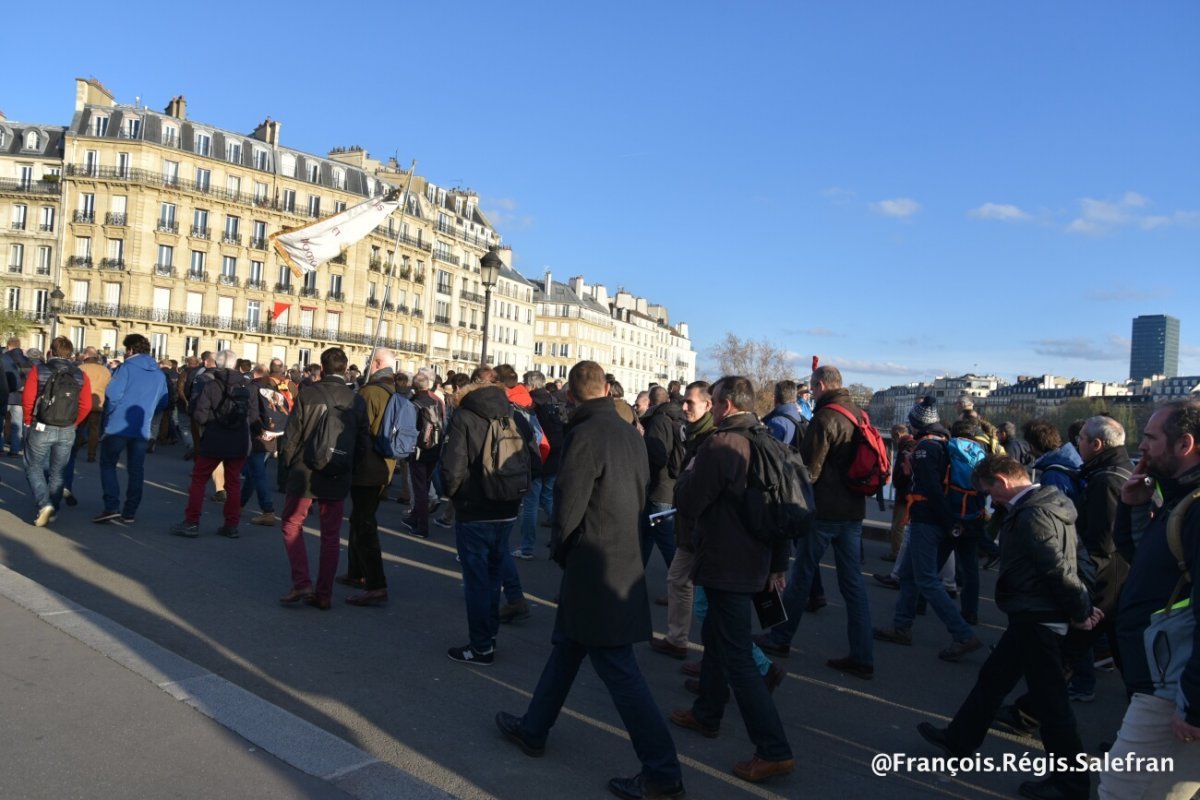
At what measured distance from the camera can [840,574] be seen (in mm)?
6273

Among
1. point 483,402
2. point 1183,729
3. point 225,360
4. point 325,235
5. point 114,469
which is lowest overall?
point 114,469

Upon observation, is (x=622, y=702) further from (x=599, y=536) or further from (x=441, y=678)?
(x=441, y=678)

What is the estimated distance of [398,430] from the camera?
7.15m

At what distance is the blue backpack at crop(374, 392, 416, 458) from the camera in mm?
7109

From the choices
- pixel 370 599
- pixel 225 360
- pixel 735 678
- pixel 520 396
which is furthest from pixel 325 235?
pixel 735 678

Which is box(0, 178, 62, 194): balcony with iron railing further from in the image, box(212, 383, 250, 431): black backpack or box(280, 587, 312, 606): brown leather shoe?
box(280, 587, 312, 606): brown leather shoe

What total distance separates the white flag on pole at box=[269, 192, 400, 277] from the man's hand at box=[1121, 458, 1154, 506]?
1546 cm

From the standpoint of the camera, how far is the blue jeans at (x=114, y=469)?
9.02 m

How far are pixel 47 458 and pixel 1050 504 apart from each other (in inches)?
355

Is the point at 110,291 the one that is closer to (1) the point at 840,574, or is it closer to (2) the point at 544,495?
(2) the point at 544,495

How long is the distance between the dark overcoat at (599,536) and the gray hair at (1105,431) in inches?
121

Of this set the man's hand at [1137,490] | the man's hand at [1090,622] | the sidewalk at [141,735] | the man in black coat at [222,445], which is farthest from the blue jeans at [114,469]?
the man's hand at [1137,490]

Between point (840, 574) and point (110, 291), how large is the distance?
56.4 m

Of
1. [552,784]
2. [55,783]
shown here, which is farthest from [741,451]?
[55,783]
